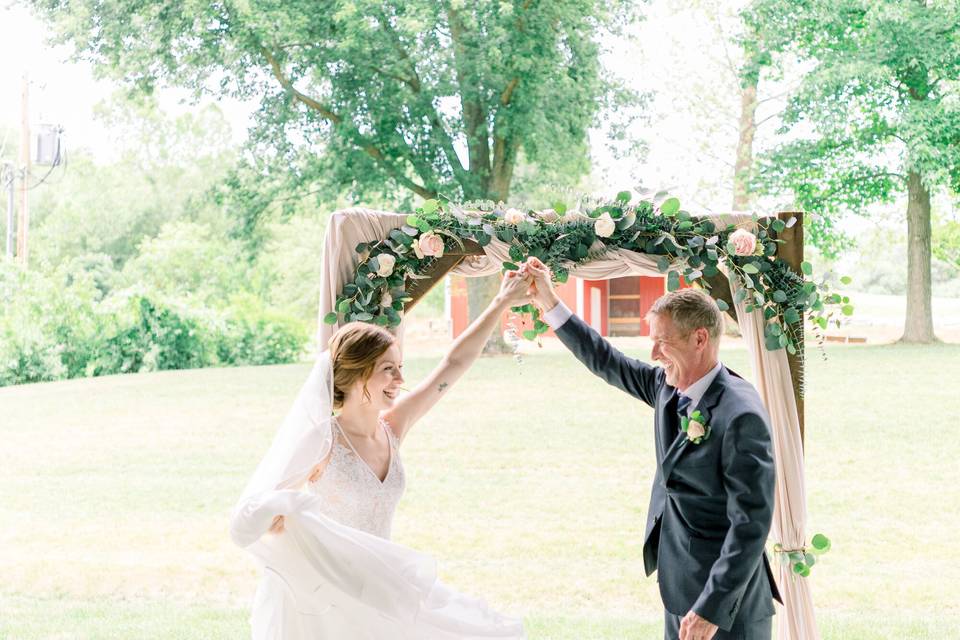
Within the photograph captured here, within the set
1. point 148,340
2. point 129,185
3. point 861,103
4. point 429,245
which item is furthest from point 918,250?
point 129,185

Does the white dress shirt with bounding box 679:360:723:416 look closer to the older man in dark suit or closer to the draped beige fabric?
the older man in dark suit

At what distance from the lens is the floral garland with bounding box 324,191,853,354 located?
3.55 m

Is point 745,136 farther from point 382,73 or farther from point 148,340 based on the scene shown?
point 148,340

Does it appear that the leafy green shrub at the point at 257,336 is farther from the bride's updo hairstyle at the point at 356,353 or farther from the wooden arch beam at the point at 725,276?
the bride's updo hairstyle at the point at 356,353

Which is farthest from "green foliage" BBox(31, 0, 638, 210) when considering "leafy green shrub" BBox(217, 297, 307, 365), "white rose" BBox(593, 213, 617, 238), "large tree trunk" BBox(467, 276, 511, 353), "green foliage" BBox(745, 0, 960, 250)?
"white rose" BBox(593, 213, 617, 238)

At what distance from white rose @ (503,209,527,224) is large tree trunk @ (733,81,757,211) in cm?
1118

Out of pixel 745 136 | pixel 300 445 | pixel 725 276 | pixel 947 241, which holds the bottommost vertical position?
pixel 300 445

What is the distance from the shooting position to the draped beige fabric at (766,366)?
3.59 meters

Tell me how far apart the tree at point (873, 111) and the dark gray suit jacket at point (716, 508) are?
10969 mm

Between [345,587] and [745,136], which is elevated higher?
[745,136]

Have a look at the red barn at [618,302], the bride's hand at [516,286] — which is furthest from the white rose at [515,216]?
the red barn at [618,302]

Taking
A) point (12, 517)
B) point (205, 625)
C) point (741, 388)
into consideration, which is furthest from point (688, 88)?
point (741, 388)

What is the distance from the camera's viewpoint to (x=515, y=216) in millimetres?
3561

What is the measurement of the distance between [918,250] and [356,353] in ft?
40.2
